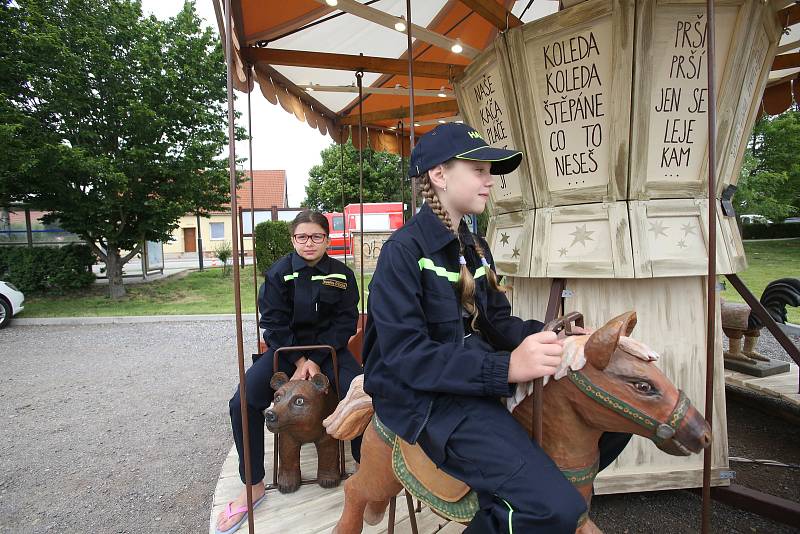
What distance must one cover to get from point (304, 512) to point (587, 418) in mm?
1870

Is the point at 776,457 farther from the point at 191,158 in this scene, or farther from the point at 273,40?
the point at 191,158

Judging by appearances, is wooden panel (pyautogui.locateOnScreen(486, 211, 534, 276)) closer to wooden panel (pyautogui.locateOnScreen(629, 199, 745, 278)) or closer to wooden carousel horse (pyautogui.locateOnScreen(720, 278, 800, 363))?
wooden panel (pyautogui.locateOnScreen(629, 199, 745, 278))

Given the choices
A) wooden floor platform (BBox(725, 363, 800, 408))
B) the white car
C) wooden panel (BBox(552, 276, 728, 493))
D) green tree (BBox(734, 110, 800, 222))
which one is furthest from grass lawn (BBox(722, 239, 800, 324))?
the white car

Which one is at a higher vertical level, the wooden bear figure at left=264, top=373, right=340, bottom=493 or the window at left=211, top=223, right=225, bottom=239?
the window at left=211, top=223, right=225, bottom=239

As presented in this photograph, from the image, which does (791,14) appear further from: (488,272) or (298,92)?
(298,92)

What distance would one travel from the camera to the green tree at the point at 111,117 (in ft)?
33.9

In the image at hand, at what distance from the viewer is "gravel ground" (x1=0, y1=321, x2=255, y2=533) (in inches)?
130

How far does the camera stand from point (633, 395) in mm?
1363

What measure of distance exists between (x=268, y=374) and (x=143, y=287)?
12.9m

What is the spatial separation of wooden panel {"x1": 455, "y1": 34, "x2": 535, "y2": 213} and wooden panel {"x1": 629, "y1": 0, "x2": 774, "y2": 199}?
0.70 metres

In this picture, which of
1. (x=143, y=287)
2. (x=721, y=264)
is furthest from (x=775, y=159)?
(x=143, y=287)

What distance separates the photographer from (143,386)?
611 cm

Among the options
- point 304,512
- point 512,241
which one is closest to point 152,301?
point 304,512

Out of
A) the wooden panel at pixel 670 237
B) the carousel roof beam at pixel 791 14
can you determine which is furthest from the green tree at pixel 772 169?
the wooden panel at pixel 670 237
